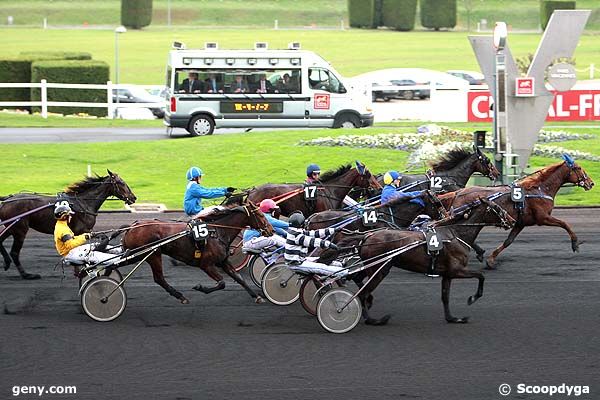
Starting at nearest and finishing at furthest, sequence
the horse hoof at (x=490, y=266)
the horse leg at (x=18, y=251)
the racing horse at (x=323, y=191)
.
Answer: the horse leg at (x=18, y=251) → the horse hoof at (x=490, y=266) → the racing horse at (x=323, y=191)

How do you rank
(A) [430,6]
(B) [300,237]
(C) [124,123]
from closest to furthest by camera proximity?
(B) [300,237] < (C) [124,123] < (A) [430,6]

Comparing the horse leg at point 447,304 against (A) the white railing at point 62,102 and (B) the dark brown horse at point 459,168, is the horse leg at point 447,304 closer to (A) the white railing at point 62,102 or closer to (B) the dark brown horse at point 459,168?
(B) the dark brown horse at point 459,168

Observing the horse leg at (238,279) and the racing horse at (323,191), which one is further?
the racing horse at (323,191)

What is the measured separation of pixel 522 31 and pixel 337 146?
46147 mm

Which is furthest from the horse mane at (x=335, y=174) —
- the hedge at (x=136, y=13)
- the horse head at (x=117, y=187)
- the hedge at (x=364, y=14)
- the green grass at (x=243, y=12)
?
the green grass at (x=243, y=12)

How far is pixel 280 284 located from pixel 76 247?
243 cm

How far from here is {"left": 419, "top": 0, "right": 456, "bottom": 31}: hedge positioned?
67.9 m

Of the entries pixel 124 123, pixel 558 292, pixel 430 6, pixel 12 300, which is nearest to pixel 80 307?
pixel 12 300

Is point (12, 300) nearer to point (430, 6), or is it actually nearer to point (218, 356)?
point (218, 356)

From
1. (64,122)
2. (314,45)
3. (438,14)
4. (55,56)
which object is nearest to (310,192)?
(64,122)

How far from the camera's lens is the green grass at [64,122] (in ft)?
107

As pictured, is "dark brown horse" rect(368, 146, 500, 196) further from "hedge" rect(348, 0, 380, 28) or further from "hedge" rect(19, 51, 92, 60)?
"hedge" rect(348, 0, 380, 28)

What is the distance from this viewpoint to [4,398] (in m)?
9.38

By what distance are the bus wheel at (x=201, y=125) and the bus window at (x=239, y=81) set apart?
73 cm
